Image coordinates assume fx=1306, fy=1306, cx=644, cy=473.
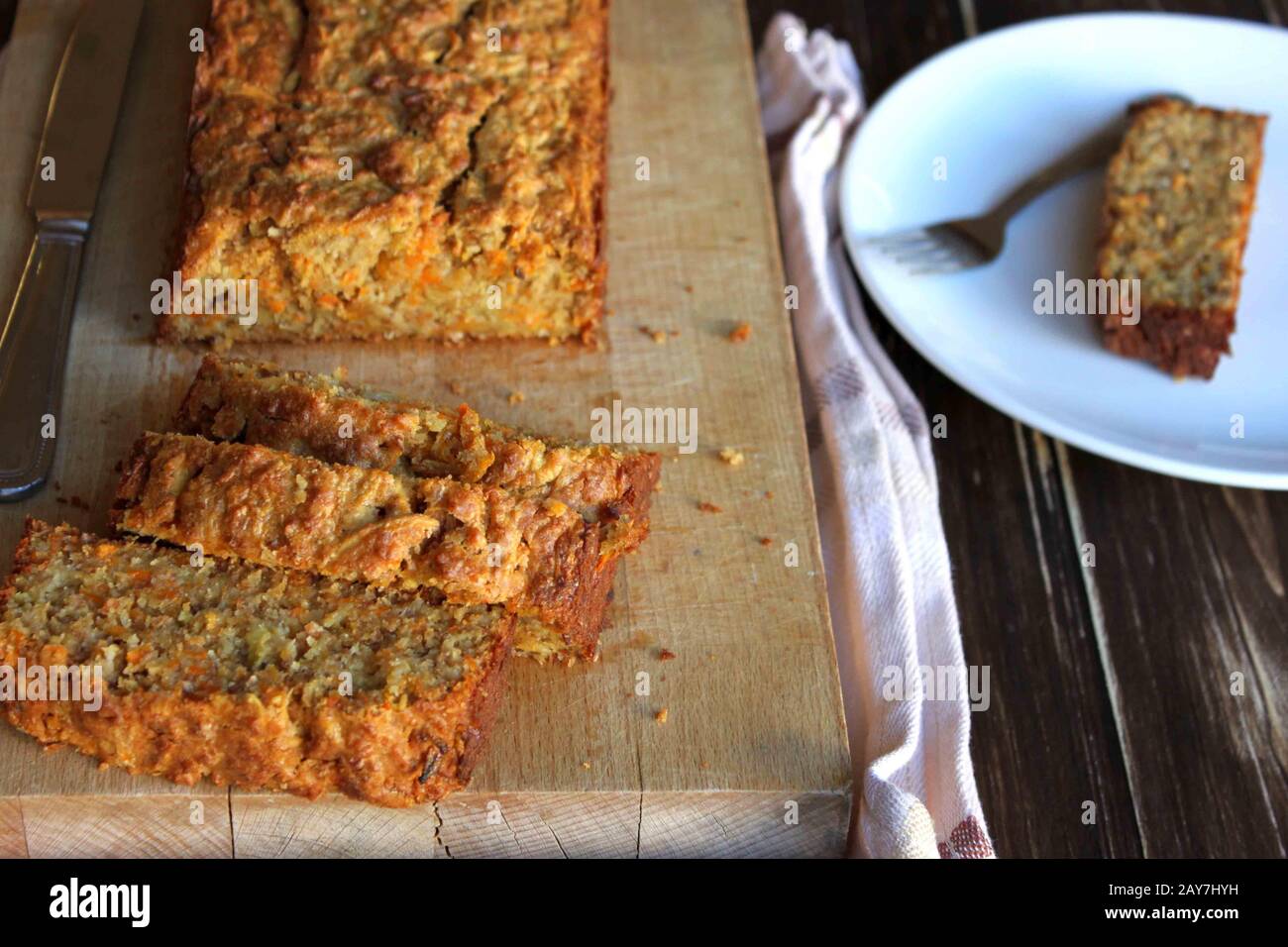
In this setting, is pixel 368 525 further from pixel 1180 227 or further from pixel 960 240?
pixel 1180 227

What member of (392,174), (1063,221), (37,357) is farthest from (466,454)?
(1063,221)

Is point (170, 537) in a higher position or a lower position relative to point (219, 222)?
lower

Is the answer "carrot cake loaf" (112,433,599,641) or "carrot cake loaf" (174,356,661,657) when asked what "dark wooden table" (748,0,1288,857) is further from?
"carrot cake loaf" (112,433,599,641)

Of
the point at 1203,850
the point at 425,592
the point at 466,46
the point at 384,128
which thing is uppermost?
the point at 466,46
